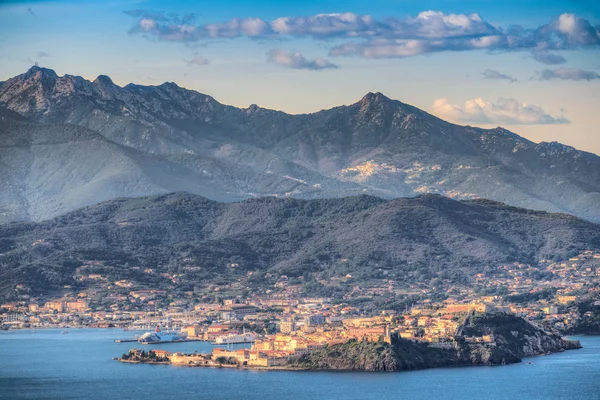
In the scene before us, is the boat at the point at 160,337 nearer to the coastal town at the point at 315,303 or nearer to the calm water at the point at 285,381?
the coastal town at the point at 315,303

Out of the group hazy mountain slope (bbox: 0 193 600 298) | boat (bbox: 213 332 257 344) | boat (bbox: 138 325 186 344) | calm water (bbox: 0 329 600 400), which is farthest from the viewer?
hazy mountain slope (bbox: 0 193 600 298)

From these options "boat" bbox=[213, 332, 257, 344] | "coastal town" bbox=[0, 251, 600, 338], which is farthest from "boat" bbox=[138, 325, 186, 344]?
"boat" bbox=[213, 332, 257, 344]

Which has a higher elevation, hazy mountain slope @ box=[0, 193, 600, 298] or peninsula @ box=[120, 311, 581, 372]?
hazy mountain slope @ box=[0, 193, 600, 298]

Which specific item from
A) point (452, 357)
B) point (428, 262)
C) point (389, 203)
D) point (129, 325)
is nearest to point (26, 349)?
point (129, 325)

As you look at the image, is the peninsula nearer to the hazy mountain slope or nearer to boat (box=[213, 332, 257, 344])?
boat (box=[213, 332, 257, 344])

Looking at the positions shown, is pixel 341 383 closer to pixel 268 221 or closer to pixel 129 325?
pixel 129 325

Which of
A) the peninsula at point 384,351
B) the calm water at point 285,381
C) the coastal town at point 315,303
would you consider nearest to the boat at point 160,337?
the coastal town at point 315,303

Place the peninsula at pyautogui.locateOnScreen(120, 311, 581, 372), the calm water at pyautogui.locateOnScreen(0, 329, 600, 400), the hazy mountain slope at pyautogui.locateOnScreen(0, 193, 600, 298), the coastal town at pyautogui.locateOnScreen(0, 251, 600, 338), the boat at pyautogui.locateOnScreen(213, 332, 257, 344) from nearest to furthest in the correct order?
the calm water at pyautogui.locateOnScreen(0, 329, 600, 400), the peninsula at pyautogui.locateOnScreen(120, 311, 581, 372), the boat at pyautogui.locateOnScreen(213, 332, 257, 344), the coastal town at pyautogui.locateOnScreen(0, 251, 600, 338), the hazy mountain slope at pyautogui.locateOnScreen(0, 193, 600, 298)

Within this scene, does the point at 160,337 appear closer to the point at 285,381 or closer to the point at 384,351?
the point at 384,351
